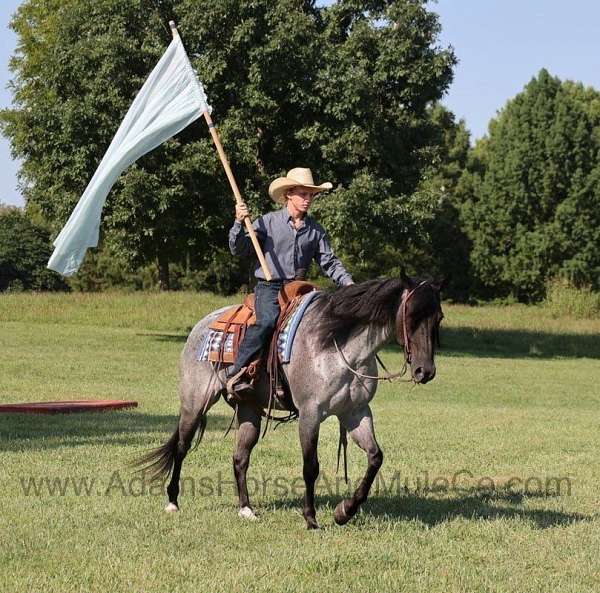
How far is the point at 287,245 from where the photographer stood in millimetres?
8930

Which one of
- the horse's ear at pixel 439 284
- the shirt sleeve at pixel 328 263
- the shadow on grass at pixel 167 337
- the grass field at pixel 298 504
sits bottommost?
the shadow on grass at pixel 167 337

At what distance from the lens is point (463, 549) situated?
7.49m

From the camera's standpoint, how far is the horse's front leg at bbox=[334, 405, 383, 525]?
26.9 ft

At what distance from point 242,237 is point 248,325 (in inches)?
29.4

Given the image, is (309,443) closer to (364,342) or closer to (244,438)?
Result: (364,342)

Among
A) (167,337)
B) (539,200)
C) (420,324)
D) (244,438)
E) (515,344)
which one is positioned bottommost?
(167,337)

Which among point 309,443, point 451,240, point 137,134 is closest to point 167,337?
point 137,134

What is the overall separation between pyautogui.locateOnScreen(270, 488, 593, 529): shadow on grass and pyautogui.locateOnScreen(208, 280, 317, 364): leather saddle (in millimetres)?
1414

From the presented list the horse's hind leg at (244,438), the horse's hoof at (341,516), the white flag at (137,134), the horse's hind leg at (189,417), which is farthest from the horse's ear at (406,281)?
the white flag at (137,134)

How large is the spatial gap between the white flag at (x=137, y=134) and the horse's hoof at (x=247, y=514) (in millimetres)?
2570

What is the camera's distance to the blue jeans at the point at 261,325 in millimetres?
8727

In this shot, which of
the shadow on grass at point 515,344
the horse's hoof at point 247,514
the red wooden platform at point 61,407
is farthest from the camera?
the shadow on grass at point 515,344

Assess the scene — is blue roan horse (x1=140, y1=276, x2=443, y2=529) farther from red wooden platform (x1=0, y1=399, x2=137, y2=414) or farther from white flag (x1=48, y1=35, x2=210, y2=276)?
red wooden platform (x1=0, y1=399, x2=137, y2=414)

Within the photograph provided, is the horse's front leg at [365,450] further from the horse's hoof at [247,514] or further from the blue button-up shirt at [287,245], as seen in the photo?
the blue button-up shirt at [287,245]
